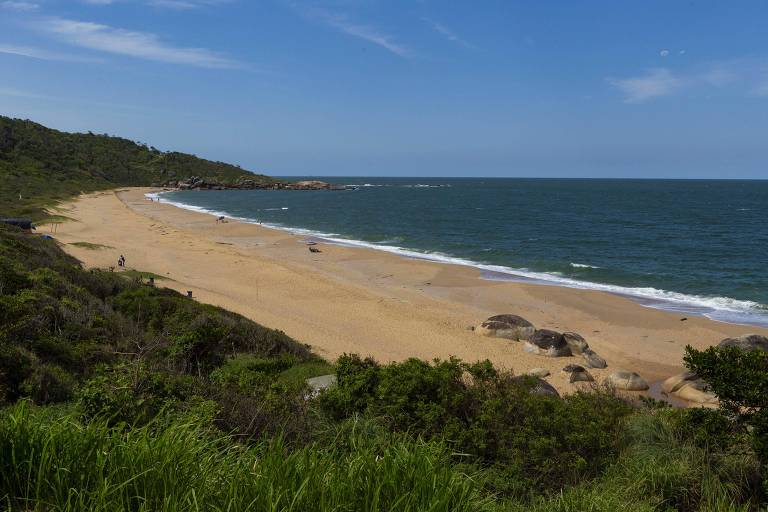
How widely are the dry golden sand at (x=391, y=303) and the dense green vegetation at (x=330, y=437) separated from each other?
23.7ft

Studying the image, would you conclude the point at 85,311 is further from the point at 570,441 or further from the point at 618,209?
the point at 618,209

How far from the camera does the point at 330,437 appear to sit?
5910mm

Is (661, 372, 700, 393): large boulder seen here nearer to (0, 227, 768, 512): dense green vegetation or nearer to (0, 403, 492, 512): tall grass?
(0, 227, 768, 512): dense green vegetation

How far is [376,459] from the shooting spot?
3914 millimetres

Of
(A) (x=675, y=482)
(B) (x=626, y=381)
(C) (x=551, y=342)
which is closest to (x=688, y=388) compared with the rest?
(B) (x=626, y=381)

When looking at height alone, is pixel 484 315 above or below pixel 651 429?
below

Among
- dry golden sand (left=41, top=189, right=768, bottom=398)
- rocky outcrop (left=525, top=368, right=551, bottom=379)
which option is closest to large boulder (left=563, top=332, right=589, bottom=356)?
dry golden sand (left=41, top=189, right=768, bottom=398)

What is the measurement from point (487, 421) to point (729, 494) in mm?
2697

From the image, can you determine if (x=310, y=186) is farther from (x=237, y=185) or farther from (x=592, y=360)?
(x=592, y=360)

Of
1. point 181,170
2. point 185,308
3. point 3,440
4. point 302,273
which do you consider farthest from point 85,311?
point 181,170

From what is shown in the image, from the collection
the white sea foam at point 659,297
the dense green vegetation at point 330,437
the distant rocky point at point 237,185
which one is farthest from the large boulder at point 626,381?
the distant rocky point at point 237,185

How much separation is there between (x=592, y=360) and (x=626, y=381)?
5.75 feet

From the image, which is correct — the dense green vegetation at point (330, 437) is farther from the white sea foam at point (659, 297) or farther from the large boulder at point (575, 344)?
the white sea foam at point (659, 297)

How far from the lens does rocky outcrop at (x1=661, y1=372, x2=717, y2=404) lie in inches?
547
